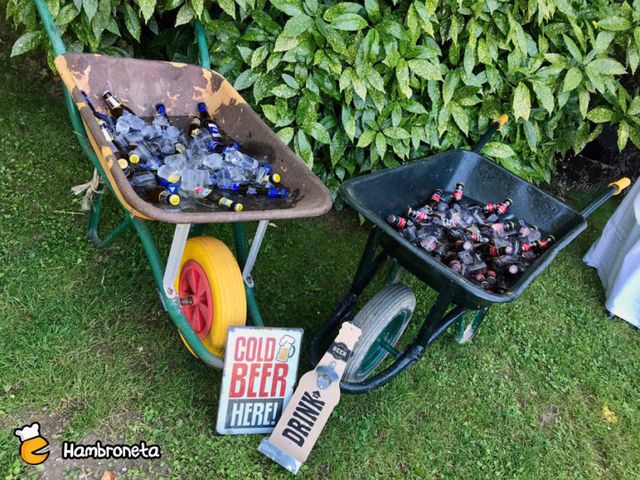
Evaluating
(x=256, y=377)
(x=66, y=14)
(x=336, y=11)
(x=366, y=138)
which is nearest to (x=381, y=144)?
(x=366, y=138)

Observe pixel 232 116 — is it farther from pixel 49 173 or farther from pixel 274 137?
pixel 49 173

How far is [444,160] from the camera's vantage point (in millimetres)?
2248

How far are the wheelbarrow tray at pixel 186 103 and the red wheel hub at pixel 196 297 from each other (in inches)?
11.6

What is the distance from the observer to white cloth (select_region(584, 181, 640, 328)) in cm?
291

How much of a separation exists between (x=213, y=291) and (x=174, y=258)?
24 centimetres

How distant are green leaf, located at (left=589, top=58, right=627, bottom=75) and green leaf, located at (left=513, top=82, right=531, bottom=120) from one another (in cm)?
36

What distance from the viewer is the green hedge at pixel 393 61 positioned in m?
2.30

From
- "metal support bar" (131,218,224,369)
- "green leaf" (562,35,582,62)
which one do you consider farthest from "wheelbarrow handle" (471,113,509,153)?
"metal support bar" (131,218,224,369)

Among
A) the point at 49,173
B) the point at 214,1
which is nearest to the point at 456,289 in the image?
the point at 214,1

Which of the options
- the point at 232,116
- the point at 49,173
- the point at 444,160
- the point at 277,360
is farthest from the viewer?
the point at 49,173

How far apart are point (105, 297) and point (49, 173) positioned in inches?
35.8

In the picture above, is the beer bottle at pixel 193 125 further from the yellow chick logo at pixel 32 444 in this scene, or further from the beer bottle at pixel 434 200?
the yellow chick logo at pixel 32 444

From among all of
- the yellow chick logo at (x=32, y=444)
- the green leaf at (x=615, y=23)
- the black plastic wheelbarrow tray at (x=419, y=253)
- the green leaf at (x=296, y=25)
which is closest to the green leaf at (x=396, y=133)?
the black plastic wheelbarrow tray at (x=419, y=253)

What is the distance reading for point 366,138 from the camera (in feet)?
8.62
